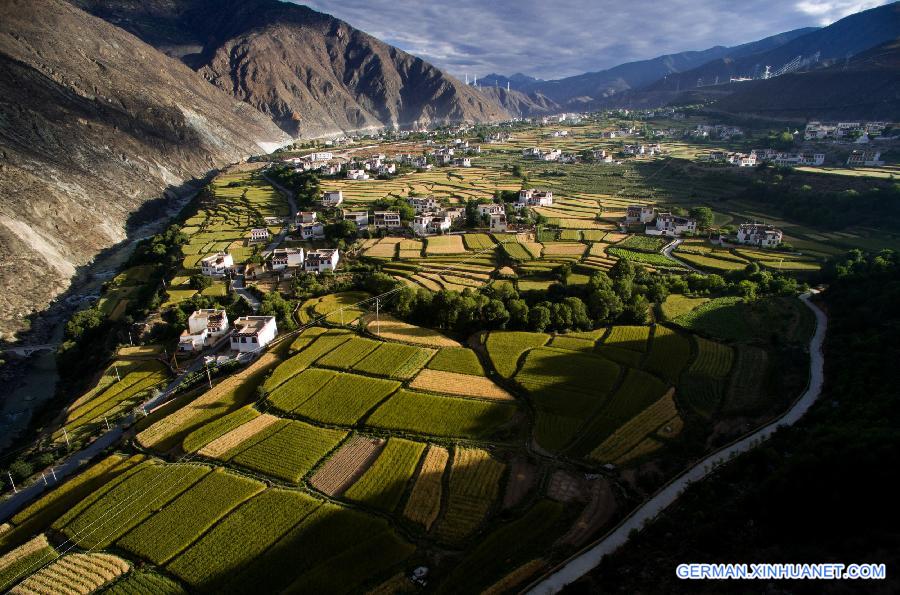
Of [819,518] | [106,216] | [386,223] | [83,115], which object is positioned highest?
[83,115]

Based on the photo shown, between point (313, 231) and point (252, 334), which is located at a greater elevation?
point (313, 231)

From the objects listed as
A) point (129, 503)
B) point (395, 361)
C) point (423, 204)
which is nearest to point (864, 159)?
point (423, 204)

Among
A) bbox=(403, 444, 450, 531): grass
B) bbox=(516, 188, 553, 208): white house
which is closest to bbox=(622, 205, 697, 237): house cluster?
bbox=(516, 188, 553, 208): white house

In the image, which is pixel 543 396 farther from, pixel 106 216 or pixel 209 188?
pixel 209 188

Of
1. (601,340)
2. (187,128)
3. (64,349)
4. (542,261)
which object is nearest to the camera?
(601,340)

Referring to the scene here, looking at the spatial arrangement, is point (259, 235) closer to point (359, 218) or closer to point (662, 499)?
point (359, 218)

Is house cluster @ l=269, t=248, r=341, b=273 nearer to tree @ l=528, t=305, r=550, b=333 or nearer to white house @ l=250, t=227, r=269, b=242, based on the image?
white house @ l=250, t=227, r=269, b=242

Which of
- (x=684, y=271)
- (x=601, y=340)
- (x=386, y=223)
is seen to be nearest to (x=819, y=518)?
(x=601, y=340)

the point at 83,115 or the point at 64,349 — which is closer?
the point at 64,349
